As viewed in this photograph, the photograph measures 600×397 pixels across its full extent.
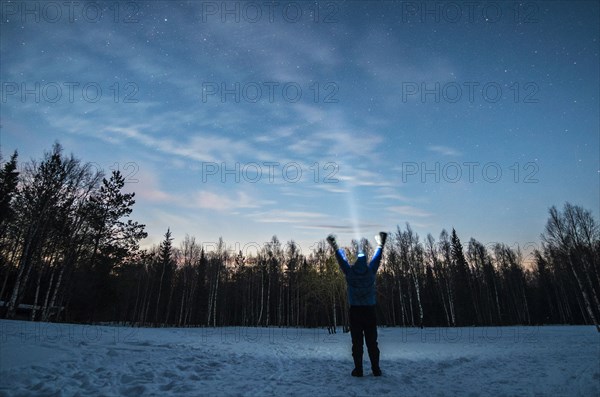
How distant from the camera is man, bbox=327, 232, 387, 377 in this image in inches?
219

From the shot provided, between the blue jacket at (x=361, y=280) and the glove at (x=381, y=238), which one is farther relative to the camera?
the glove at (x=381, y=238)

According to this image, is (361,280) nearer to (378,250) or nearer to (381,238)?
(378,250)

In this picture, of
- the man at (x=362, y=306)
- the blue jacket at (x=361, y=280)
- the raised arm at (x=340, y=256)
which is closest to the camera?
the man at (x=362, y=306)

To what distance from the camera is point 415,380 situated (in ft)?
17.5

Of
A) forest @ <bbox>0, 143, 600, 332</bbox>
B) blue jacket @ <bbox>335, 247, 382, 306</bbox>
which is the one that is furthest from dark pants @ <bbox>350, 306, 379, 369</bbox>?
forest @ <bbox>0, 143, 600, 332</bbox>

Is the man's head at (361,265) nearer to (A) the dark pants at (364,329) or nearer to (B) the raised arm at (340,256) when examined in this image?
(B) the raised arm at (340,256)

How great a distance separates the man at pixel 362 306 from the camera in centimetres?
555

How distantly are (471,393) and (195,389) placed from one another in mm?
4343

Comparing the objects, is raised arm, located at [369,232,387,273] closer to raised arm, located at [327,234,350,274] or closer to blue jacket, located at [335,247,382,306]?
blue jacket, located at [335,247,382,306]

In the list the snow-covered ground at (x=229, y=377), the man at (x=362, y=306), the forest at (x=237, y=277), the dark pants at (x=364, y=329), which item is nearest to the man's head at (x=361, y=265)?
the man at (x=362, y=306)

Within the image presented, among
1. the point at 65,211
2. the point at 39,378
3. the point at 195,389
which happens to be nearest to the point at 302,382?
the point at 195,389

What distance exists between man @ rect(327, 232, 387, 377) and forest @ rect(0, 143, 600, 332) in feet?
72.3

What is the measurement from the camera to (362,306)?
5.77 meters

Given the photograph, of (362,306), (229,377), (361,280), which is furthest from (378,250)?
(229,377)
